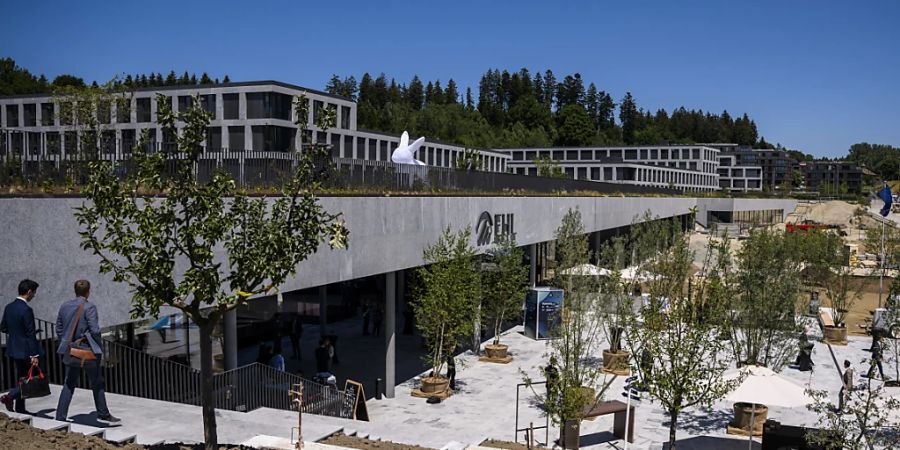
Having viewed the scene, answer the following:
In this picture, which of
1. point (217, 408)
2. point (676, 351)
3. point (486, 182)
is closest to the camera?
point (217, 408)

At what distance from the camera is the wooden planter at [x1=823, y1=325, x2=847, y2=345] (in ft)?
107

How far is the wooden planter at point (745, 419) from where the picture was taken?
19.0m

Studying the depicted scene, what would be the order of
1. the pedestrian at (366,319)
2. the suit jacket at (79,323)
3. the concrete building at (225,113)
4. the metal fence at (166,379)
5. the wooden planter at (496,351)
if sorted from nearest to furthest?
the suit jacket at (79,323) < the metal fence at (166,379) < the wooden planter at (496,351) < the pedestrian at (366,319) < the concrete building at (225,113)

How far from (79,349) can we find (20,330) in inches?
29.2

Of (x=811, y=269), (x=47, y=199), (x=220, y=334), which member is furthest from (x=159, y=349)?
(x=811, y=269)

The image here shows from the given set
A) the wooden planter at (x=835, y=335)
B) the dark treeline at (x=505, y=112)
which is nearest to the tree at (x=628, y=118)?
the dark treeline at (x=505, y=112)

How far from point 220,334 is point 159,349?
56.7 inches

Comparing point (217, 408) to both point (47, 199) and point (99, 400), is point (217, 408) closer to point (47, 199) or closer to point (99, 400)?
point (99, 400)

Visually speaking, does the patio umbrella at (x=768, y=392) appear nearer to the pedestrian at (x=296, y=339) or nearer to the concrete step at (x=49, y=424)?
the concrete step at (x=49, y=424)

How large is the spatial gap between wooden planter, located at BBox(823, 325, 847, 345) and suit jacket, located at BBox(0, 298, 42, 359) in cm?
3107

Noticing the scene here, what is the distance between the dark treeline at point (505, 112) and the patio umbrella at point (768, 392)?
5101 inches

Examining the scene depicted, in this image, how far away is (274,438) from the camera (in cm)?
1116

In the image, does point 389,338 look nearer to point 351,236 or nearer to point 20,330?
point 351,236

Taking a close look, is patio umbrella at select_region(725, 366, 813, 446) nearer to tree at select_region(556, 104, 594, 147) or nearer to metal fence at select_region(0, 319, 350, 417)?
metal fence at select_region(0, 319, 350, 417)
